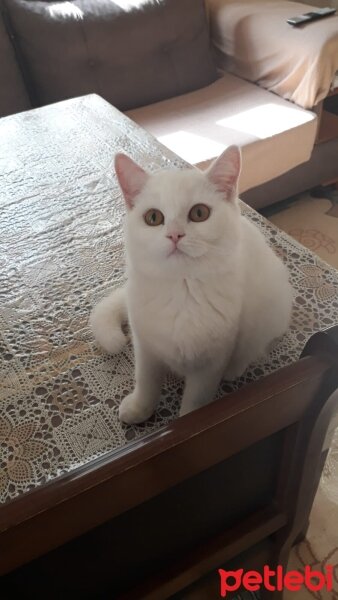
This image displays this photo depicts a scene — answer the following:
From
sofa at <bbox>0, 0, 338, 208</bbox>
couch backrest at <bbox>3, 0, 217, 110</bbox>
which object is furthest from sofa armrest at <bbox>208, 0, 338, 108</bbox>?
couch backrest at <bbox>3, 0, 217, 110</bbox>

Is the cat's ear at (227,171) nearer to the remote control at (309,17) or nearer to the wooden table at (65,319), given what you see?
the wooden table at (65,319)

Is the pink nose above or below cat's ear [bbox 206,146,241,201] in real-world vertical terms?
below

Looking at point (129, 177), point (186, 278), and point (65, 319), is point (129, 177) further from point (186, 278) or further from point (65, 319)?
point (65, 319)

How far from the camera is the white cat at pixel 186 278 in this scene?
648 millimetres

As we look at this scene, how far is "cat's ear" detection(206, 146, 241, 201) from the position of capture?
0.67 m

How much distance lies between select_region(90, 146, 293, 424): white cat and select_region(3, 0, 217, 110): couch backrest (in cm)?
167

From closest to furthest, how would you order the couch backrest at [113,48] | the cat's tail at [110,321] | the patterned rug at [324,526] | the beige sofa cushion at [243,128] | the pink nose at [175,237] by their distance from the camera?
the pink nose at [175,237] → the cat's tail at [110,321] → the patterned rug at [324,526] → the beige sofa cushion at [243,128] → the couch backrest at [113,48]

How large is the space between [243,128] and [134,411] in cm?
155

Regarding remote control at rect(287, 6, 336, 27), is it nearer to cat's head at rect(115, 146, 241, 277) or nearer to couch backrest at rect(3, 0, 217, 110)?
couch backrest at rect(3, 0, 217, 110)

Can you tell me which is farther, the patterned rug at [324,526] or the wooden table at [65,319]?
the patterned rug at [324,526]

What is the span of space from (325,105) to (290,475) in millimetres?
2442

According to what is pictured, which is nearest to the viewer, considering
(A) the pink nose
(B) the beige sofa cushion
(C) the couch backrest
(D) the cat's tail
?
(A) the pink nose

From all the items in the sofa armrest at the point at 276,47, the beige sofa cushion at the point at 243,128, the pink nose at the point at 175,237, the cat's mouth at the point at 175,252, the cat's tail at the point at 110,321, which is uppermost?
the sofa armrest at the point at 276,47

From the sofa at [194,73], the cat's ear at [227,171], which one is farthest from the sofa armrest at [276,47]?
the cat's ear at [227,171]
